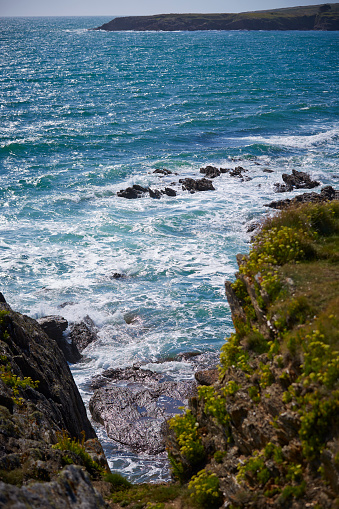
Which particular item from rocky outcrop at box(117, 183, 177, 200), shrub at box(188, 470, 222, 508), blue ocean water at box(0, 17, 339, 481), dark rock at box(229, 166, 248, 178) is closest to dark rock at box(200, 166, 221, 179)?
blue ocean water at box(0, 17, 339, 481)

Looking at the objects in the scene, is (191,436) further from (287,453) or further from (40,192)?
(40,192)

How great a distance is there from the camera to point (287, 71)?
9406 cm

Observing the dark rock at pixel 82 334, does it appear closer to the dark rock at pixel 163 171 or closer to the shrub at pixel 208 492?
the shrub at pixel 208 492

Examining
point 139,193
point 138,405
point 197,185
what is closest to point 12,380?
point 138,405

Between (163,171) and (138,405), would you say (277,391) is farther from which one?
(163,171)

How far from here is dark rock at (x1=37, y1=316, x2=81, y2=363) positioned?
56.7 ft

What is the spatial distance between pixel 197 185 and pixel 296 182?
7511 millimetres

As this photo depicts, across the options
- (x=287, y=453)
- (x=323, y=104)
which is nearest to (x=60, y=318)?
(x=287, y=453)

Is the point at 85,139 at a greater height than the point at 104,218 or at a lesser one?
greater

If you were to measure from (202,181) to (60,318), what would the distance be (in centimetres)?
2080

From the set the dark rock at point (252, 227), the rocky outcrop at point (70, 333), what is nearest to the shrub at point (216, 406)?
the rocky outcrop at point (70, 333)

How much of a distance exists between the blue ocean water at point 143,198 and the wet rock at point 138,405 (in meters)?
0.54

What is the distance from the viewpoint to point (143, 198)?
1363 inches

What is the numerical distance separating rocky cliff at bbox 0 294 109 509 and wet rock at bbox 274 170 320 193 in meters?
25.4
